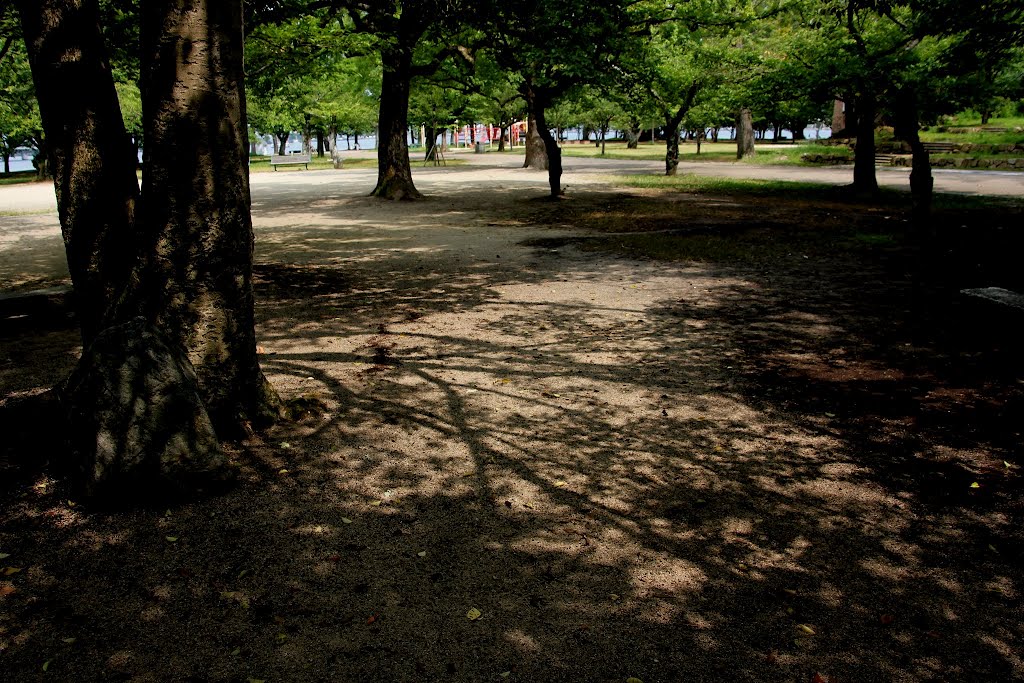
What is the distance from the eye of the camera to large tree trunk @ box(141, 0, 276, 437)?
452cm

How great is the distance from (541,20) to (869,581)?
1138 cm

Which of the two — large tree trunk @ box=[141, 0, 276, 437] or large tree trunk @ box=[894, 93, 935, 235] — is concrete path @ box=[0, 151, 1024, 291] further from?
large tree trunk @ box=[141, 0, 276, 437]

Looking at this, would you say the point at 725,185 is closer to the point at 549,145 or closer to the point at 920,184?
the point at 549,145

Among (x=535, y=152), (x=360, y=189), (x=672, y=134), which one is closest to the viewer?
(x=360, y=189)

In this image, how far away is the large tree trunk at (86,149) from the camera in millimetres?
4852

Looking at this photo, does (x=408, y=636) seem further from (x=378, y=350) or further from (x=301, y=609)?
(x=378, y=350)

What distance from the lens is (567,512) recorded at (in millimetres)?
4148

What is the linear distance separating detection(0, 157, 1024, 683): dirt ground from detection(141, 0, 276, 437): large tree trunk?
73cm

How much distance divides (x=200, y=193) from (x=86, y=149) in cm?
109

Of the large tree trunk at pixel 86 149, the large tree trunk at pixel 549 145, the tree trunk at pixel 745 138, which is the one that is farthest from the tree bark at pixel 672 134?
the large tree trunk at pixel 86 149

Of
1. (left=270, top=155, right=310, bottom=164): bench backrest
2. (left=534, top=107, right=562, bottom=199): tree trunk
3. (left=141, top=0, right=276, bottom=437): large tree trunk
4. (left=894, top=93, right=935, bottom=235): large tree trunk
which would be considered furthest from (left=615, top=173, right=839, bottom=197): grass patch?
(left=270, top=155, right=310, bottom=164): bench backrest

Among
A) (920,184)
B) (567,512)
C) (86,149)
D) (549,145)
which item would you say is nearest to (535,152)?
(549,145)

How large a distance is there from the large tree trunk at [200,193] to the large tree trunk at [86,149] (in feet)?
1.19

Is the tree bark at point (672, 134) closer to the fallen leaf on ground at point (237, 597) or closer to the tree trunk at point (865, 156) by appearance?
the tree trunk at point (865, 156)
